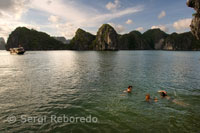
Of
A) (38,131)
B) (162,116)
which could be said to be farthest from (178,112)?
(38,131)

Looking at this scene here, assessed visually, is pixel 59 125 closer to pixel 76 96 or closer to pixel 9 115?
pixel 9 115

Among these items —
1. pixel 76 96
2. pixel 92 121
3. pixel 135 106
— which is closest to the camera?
pixel 92 121

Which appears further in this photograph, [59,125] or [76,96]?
[76,96]

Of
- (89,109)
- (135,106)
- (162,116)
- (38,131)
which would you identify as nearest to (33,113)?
(38,131)

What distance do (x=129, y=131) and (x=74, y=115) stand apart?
628 centimetres

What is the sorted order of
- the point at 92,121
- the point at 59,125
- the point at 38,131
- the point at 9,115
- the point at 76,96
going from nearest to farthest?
1. the point at 38,131
2. the point at 59,125
3. the point at 92,121
4. the point at 9,115
5. the point at 76,96

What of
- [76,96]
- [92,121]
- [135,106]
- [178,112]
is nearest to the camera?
[92,121]

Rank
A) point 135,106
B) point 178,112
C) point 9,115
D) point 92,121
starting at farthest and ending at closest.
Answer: point 135,106
point 178,112
point 9,115
point 92,121

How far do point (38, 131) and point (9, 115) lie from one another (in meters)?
5.52

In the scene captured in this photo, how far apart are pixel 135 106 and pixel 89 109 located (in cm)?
618

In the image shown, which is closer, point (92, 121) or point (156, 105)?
point (92, 121)

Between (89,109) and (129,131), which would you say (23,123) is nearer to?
(89,109)

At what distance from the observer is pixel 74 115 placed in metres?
14.0

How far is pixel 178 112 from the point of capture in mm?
14742
